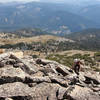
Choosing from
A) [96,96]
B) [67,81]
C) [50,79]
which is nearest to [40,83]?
[50,79]

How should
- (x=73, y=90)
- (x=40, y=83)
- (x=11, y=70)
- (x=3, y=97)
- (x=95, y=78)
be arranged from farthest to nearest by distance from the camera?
1. (x=95, y=78)
2. (x=11, y=70)
3. (x=40, y=83)
4. (x=73, y=90)
5. (x=3, y=97)

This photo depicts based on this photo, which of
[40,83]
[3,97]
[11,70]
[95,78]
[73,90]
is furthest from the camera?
[95,78]

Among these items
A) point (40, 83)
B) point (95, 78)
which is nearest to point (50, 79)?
point (40, 83)

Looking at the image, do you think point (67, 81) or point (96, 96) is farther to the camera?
point (67, 81)

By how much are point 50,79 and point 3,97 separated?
23.2 feet

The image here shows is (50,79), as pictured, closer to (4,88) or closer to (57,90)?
(57,90)

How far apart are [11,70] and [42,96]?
23.2 feet

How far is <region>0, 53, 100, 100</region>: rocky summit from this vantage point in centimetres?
2605

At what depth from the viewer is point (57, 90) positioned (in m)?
27.6

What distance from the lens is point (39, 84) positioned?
2861 centimetres

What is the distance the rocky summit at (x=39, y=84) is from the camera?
26.0 metres

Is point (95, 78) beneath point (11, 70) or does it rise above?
beneath

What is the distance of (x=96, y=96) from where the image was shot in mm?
26641

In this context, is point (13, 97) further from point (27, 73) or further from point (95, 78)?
point (95, 78)
